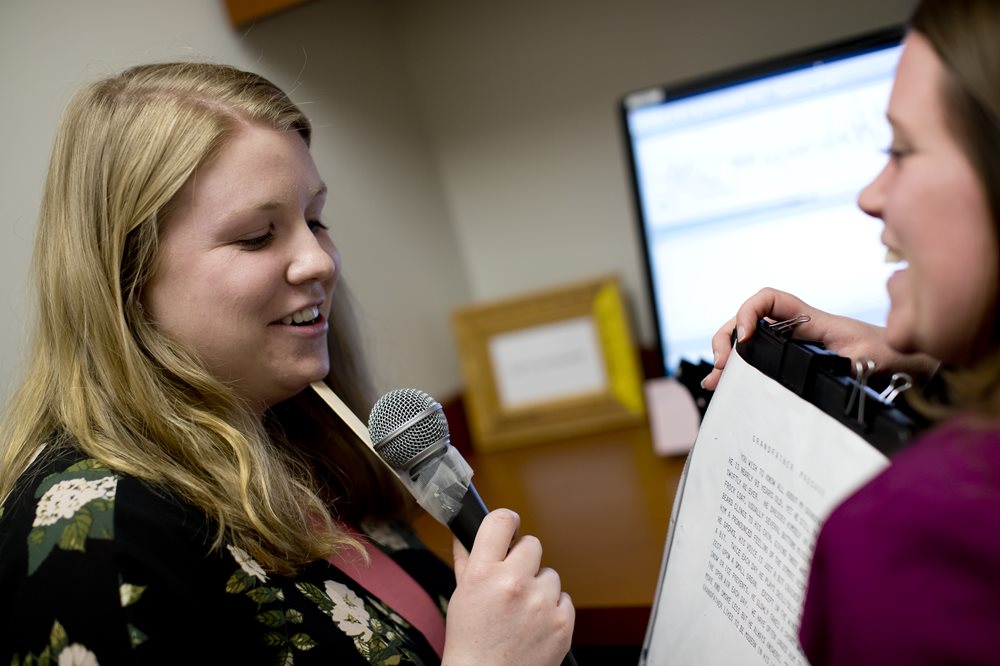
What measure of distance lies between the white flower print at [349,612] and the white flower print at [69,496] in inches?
→ 8.4

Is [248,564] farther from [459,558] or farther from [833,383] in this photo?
[833,383]

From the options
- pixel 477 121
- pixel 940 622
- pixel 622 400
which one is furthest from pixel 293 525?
pixel 477 121

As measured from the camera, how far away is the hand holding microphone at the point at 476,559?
2.33ft

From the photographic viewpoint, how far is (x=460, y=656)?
2.30 feet

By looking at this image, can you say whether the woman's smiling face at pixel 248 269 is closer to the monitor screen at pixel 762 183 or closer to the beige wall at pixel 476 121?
the beige wall at pixel 476 121

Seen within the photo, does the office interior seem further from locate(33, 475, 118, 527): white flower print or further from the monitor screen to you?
locate(33, 475, 118, 527): white flower print

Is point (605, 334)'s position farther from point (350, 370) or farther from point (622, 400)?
point (350, 370)

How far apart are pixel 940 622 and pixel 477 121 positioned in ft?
4.42

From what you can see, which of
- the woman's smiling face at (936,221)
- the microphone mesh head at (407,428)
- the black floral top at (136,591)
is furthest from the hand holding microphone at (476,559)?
the woman's smiling face at (936,221)

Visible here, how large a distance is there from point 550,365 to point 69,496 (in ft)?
3.28

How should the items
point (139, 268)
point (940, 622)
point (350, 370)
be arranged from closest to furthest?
point (940, 622) → point (139, 268) → point (350, 370)

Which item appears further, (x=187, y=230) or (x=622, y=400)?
(x=622, y=400)

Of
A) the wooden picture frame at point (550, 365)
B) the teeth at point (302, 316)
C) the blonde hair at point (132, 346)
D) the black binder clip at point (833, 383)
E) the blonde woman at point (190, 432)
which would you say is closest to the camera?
the black binder clip at point (833, 383)

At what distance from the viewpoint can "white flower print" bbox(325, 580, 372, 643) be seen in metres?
0.74
